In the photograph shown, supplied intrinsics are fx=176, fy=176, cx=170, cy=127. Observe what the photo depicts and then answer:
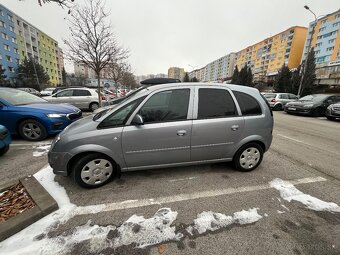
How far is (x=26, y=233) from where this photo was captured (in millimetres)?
2088

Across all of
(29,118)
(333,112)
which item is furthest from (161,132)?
(333,112)

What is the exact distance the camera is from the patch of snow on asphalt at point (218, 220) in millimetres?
2188

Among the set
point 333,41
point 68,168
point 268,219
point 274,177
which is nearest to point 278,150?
point 274,177

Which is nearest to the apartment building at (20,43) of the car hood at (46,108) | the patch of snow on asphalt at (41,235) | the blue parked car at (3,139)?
the car hood at (46,108)

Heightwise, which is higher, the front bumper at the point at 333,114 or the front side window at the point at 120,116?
the front side window at the point at 120,116

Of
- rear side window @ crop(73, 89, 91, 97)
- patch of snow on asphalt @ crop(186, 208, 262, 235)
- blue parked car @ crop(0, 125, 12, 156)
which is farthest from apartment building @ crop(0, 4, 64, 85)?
A: patch of snow on asphalt @ crop(186, 208, 262, 235)

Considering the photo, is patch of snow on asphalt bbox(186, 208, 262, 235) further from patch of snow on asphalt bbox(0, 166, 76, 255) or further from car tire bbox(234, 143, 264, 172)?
patch of snow on asphalt bbox(0, 166, 76, 255)

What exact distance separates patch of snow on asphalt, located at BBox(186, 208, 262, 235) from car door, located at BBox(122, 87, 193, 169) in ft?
3.55

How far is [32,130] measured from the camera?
5254 mm

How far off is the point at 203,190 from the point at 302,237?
1.37 m

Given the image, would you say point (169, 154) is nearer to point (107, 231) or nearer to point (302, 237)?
point (107, 231)

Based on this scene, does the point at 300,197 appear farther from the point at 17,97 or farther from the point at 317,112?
the point at 317,112

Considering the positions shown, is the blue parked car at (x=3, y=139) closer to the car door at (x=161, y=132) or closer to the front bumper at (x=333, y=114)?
the car door at (x=161, y=132)

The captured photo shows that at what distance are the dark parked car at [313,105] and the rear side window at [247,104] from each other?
11.4m
